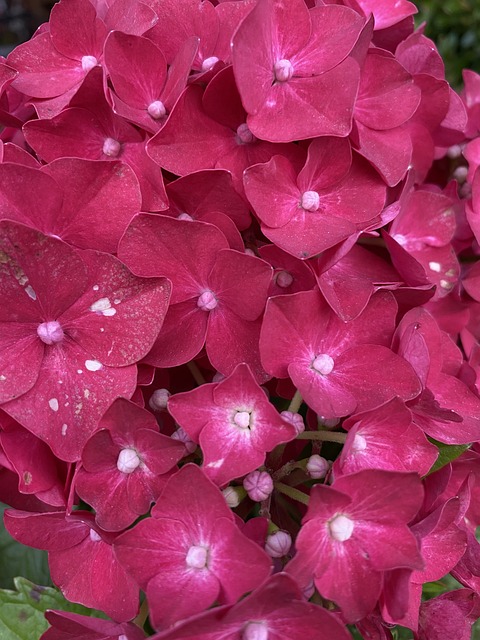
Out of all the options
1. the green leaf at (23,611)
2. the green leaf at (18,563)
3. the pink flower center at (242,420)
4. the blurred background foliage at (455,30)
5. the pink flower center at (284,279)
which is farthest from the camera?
the blurred background foliage at (455,30)

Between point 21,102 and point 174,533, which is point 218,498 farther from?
point 21,102

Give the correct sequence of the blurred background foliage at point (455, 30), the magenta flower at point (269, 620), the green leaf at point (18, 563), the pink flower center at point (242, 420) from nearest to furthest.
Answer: the magenta flower at point (269, 620) → the pink flower center at point (242, 420) → the green leaf at point (18, 563) → the blurred background foliage at point (455, 30)

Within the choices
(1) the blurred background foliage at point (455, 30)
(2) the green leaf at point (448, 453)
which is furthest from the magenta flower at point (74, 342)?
(1) the blurred background foliage at point (455, 30)

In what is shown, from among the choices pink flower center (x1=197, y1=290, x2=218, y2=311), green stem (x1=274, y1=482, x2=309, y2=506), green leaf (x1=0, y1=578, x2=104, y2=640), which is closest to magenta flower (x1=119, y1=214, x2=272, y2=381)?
pink flower center (x1=197, y1=290, x2=218, y2=311)

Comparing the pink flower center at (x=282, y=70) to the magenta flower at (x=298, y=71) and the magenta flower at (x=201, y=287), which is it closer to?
the magenta flower at (x=298, y=71)

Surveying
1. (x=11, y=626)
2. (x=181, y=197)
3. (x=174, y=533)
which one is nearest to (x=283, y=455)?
(x=174, y=533)

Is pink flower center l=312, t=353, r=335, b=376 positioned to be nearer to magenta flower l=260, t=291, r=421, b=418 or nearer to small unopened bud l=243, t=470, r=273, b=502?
magenta flower l=260, t=291, r=421, b=418

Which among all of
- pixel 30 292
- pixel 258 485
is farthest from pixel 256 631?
pixel 30 292
